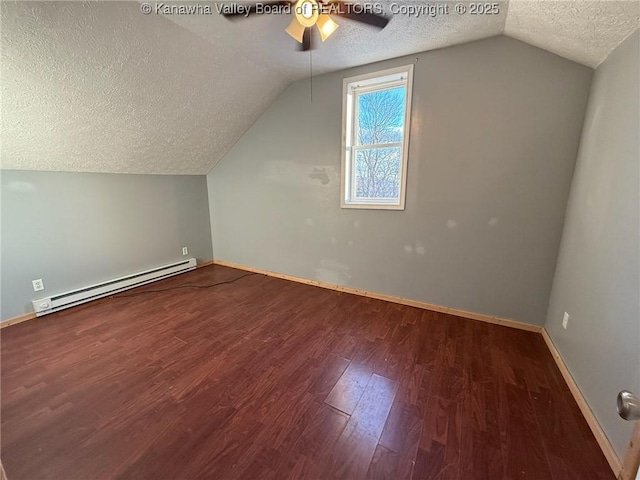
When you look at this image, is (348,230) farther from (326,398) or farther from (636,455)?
(636,455)

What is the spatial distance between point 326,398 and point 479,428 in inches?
32.2

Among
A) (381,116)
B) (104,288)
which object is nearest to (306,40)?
(381,116)

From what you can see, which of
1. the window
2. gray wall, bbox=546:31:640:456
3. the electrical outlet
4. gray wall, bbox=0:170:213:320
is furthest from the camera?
the window

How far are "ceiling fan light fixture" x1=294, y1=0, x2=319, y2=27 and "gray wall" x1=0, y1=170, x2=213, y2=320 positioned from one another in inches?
107

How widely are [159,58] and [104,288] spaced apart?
7.94ft

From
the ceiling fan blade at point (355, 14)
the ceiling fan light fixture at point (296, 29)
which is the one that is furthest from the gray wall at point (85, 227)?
the ceiling fan blade at point (355, 14)

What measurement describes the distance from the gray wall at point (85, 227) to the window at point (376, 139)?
239cm

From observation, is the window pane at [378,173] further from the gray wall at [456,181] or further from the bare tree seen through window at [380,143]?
the gray wall at [456,181]

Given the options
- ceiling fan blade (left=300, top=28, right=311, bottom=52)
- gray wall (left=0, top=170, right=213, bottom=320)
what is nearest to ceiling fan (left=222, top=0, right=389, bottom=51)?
ceiling fan blade (left=300, top=28, right=311, bottom=52)

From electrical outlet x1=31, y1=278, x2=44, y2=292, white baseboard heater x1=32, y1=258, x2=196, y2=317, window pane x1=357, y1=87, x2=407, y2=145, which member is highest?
window pane x1=357, y1=87, x2=407, y2=145

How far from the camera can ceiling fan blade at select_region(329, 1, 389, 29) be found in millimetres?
1504

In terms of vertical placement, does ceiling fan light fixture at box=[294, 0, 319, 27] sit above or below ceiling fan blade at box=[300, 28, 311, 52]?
below

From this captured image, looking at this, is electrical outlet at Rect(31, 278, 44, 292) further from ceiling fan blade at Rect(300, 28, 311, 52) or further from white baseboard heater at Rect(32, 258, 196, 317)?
ceiling fan blade at Rect(300, 28, 311, 52)

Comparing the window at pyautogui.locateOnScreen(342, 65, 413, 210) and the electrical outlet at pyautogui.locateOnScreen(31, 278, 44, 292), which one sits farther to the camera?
the window at pyautogui.locateOnScreen(342, 65, 413, 210)
